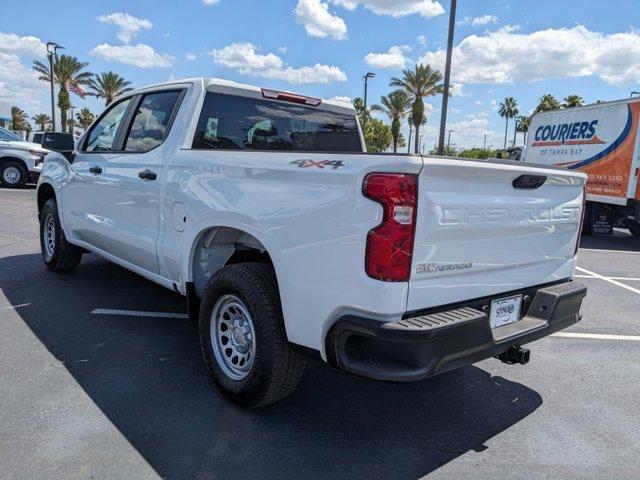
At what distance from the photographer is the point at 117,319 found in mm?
4625

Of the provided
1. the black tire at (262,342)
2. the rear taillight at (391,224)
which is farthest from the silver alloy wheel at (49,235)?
the rear taillight at (391,224)

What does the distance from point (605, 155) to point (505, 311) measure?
10.7m

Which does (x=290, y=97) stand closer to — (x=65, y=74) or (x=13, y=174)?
(x=13, y=174)

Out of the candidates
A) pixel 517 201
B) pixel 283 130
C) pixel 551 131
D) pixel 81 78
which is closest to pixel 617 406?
pixel 517 201

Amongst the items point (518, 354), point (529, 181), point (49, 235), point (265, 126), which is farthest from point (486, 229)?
point (49, 235)

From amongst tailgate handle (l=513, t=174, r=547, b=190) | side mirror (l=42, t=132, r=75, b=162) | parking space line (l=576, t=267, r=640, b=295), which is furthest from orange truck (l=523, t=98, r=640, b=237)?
side mirror (l=42, t=132, r=75, b=162)

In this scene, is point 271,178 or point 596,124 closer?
point 271,178

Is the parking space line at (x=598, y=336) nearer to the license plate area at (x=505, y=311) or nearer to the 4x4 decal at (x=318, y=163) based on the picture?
the license plate area at (x=505, y=311)

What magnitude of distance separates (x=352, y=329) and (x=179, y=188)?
178cm

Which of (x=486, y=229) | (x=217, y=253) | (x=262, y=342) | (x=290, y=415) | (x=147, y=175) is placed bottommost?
(x=290, y=415)

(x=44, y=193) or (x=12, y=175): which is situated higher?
(x=44, y=193)

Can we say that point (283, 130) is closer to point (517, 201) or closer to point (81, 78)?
point (517, 201)

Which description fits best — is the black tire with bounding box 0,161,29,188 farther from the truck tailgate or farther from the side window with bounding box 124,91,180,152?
the truck tailgate

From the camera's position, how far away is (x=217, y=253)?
11.9 feet
